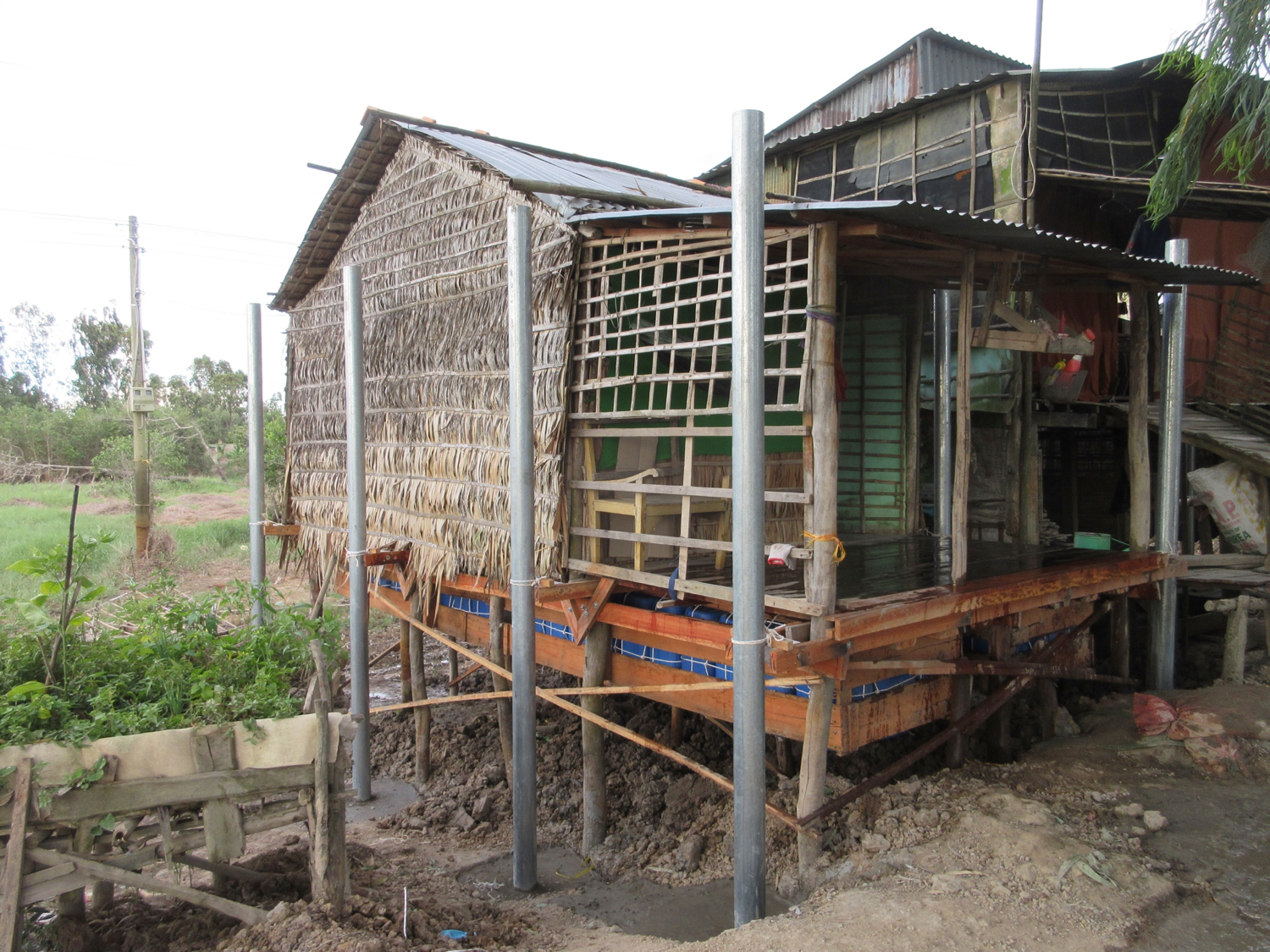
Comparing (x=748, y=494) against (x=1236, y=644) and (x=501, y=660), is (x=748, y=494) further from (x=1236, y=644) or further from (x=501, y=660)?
(x=1236, y=644)

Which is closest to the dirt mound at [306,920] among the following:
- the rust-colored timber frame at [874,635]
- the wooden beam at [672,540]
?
the rust-colored timber frame at [874,635]

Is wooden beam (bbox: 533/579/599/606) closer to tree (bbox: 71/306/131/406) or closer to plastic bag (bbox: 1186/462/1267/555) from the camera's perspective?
plastic bag (bbox: 1186/462/1267/555)

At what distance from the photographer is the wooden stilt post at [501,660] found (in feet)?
24.6

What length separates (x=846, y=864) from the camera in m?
4.93

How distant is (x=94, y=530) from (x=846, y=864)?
55.8 ft

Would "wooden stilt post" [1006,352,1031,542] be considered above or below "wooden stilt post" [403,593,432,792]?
above

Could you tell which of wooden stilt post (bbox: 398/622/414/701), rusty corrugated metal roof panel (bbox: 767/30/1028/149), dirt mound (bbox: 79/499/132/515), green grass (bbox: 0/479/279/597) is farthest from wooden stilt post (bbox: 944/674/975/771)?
dirt mound (bbox: 79/499/132/515)

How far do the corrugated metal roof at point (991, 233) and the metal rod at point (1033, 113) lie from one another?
8.69 feet

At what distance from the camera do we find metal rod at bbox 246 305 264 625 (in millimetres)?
8820

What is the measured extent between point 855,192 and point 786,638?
8.54m

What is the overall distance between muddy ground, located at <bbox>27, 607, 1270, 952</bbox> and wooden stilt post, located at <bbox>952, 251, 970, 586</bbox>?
5.13ft

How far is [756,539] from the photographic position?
4.07 metres

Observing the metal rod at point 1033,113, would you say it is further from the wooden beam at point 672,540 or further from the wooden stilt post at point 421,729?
the wooden stilt post at point 421,729

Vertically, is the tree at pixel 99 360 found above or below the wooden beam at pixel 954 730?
above
